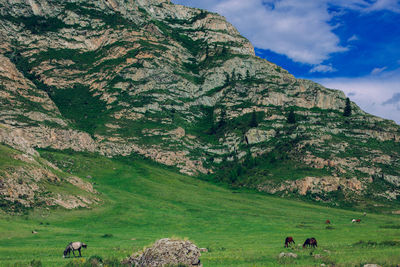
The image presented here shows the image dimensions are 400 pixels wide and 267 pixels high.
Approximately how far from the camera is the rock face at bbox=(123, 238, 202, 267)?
19.4m

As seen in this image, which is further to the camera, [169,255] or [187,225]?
[187,225]

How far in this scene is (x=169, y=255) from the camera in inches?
768

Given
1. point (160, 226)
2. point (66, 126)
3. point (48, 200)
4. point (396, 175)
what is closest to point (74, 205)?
point (48, 200)

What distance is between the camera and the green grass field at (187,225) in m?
30.2

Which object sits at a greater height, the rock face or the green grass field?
the rock face

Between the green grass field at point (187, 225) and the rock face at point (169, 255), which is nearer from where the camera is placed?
the rock face at point (169, 255)

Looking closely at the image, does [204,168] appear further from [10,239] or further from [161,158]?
[10,239]

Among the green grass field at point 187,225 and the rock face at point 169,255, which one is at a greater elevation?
the rock face at point 169,255

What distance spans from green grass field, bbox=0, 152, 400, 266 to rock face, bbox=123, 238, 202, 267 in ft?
21.9

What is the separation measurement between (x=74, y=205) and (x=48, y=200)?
7.44 meters

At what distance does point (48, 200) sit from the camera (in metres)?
79.2

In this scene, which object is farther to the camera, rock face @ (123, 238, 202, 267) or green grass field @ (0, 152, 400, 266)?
green grass field @ (0, 152, 400, 266)

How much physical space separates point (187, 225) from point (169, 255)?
59179mm

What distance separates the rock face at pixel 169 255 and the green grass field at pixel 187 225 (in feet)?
21.9
